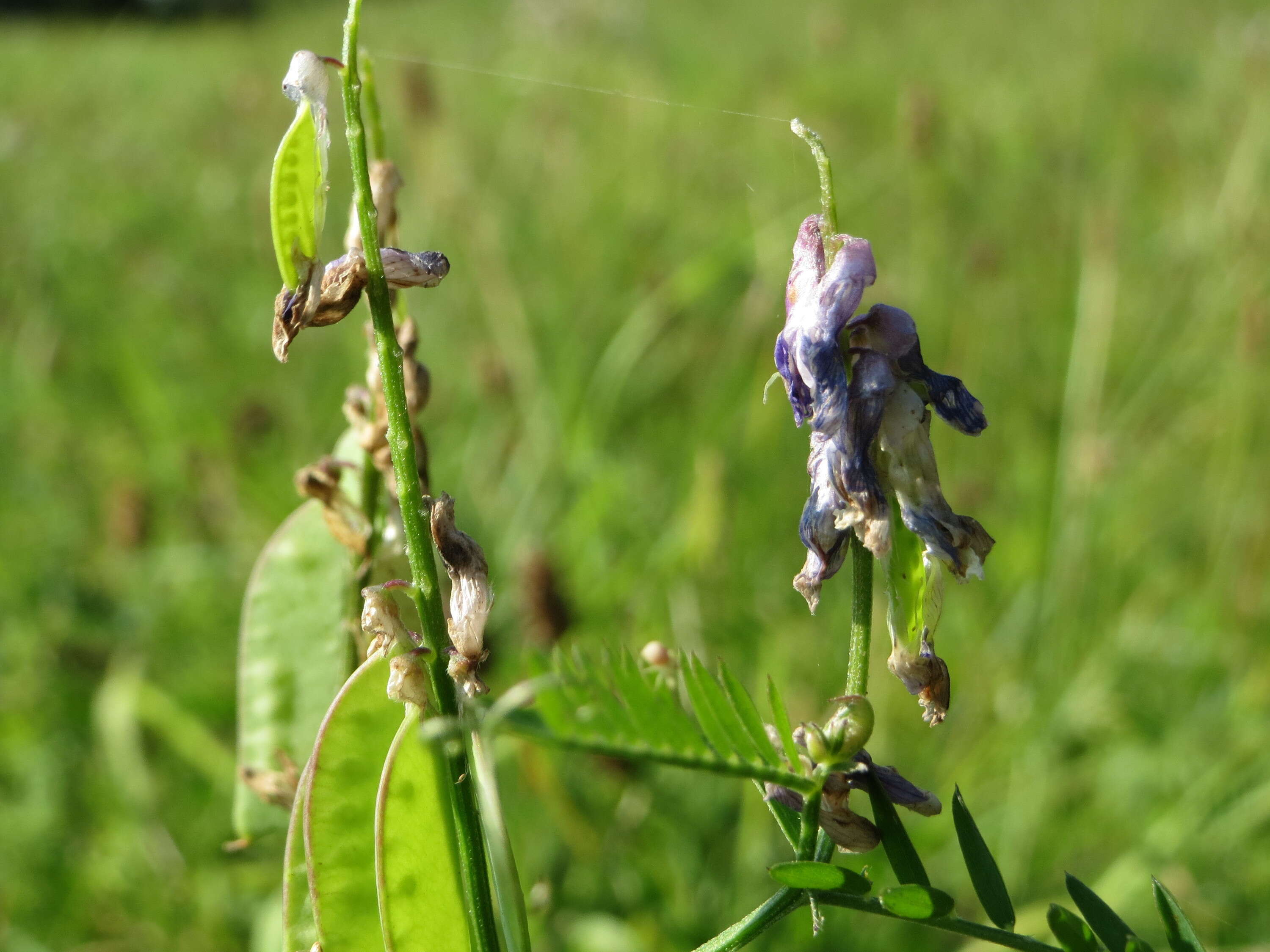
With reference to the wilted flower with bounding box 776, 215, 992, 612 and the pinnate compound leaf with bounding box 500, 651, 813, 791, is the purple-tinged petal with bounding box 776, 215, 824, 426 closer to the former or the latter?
the wilted flower with bounding box 776, 215, 992, 612

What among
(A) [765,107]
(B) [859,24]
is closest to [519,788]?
(A) [765,107]

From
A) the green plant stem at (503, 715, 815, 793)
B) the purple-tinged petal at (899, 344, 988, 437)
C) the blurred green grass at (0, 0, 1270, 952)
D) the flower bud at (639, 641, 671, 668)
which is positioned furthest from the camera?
the blurred green grass at (0, 0, 1270, 952)

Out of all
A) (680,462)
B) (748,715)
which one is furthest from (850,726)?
(680,462)

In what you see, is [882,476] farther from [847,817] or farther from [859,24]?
[859,24]

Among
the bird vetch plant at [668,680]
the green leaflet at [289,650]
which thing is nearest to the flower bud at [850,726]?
the bird vetch plant at [668,680]

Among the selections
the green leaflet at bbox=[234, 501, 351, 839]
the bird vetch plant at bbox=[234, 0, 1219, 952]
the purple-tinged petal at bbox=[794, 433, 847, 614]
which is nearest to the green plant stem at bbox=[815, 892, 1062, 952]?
the bird vetch plant at bbox=[234, 0, 1219, 952]

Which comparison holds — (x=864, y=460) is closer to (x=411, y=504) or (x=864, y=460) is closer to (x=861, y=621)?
(x=861, y=621)

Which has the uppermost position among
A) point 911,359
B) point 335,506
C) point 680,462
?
point 911,359

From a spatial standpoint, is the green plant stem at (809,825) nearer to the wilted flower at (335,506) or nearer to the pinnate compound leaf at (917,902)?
the pinnate compound leaf at (917,902)
